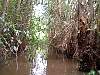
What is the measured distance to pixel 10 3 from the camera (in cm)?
707

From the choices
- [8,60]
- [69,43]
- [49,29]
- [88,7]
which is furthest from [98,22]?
[49,29]

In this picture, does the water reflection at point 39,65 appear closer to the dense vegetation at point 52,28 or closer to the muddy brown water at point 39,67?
the muddy brown water at point 39,67

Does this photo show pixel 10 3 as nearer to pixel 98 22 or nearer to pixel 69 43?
pixel 69 43

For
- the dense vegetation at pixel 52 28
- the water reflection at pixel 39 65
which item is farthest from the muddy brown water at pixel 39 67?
the dense vegetation at pixel 52 28

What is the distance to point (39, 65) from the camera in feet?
20.4

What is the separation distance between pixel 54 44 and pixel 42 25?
0.81 meters

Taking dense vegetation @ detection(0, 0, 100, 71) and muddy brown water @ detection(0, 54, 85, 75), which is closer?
muddy brown water @ detection(0, 54, 85, 75)

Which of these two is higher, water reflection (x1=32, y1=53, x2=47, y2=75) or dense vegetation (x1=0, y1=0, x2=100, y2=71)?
dense vegetation (x1=0, y1=0, x2=100, y2=71)

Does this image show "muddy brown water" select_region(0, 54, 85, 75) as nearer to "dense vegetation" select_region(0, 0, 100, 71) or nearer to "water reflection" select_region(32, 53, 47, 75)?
"water reflection" select_region(32, 53, 47, 75)

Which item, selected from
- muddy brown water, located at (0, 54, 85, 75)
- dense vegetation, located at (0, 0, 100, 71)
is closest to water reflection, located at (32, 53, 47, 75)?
muddy brown water, located at (0, 54, 85, 75)

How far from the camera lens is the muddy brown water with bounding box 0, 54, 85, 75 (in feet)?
18.2

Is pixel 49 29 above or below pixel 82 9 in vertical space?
below

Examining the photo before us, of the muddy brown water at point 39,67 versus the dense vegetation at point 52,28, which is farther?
the dense vegetation at point 52,28

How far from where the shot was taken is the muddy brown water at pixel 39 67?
5.56 m
